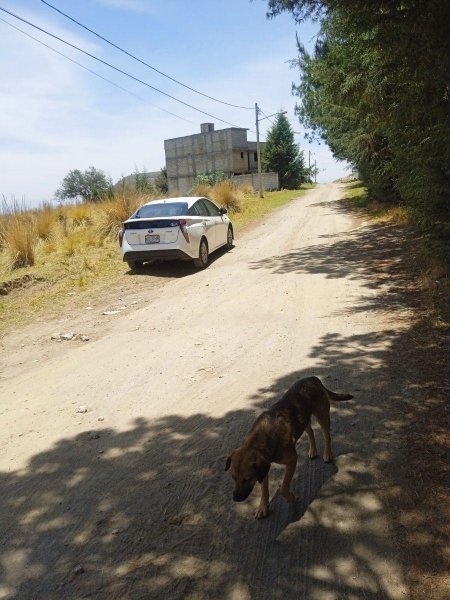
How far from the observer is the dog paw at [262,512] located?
9.21 feet

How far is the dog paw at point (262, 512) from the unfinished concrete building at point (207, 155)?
200 ft

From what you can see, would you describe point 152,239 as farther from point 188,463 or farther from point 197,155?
point 197,155

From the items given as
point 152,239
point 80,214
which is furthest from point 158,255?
point 80,214

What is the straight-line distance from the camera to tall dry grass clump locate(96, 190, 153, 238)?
15.3 meters

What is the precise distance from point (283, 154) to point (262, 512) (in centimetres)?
5312

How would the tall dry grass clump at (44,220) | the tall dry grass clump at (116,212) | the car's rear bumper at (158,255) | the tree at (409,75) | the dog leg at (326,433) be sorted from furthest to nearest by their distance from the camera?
the tall dry grass clump at (116,212)
the tall dry grass clump at (44,220)
the car's rear bumper at (158,255)
the tree at (409,75)
the dog leg at (326,433)

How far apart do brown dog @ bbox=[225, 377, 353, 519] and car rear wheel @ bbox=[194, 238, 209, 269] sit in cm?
758

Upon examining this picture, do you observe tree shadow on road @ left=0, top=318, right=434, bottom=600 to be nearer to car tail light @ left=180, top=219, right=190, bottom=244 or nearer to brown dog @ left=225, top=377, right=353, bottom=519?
brown dog @ left=225, top=377, right=353, bottom=519

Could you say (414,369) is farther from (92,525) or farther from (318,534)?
(92,525)

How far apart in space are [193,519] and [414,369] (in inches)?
107

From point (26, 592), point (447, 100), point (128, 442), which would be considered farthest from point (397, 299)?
point (26, 592)

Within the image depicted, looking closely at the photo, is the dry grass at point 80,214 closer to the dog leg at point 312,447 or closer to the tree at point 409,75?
the tree at point 409,75

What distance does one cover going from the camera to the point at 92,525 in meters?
2.83

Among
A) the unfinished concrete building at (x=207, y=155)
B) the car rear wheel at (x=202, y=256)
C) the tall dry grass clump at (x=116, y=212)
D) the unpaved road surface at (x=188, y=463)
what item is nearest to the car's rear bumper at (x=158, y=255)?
the car rear wheel at (x=202, y=256)
